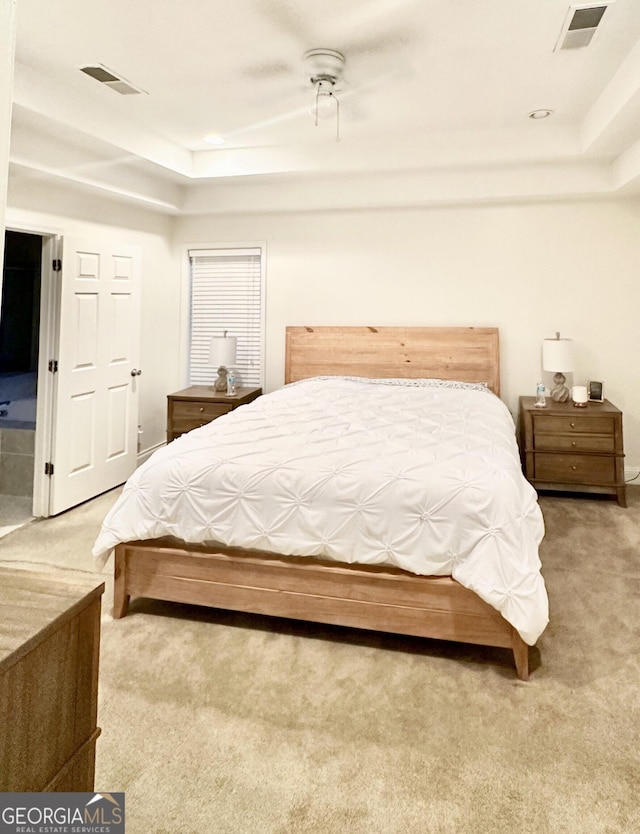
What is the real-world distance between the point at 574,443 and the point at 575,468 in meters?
0.19

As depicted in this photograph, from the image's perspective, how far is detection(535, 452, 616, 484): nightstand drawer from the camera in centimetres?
400

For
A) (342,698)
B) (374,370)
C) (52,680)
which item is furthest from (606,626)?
(374,370)

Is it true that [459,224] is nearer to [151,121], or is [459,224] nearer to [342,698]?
[151,121]

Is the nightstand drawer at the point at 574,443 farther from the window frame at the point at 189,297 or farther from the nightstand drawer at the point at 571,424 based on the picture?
the window frame at the point at 189,297

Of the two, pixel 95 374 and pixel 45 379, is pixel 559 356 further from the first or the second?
pixel 45 379

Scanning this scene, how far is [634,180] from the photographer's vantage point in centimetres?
368

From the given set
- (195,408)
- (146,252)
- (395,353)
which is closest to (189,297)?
(146,252)

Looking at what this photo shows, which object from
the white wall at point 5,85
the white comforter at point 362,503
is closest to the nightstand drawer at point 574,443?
the white comforter at point 362,503

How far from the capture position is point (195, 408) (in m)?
4.55

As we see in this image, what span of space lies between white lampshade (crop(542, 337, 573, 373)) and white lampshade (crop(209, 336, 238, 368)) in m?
2.65

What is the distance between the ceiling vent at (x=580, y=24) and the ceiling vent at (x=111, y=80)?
233 centimetres

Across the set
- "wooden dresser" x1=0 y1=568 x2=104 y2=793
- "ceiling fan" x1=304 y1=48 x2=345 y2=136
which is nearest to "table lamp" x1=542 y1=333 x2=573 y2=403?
"ceiling fan" x1=304 y1=48 x2=345 y2=136

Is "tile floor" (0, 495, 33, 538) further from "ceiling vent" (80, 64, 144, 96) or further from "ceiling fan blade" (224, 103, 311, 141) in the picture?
"ceiling fan blade" (224, 103, 311, 141)

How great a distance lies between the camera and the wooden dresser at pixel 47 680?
83 centimetres
